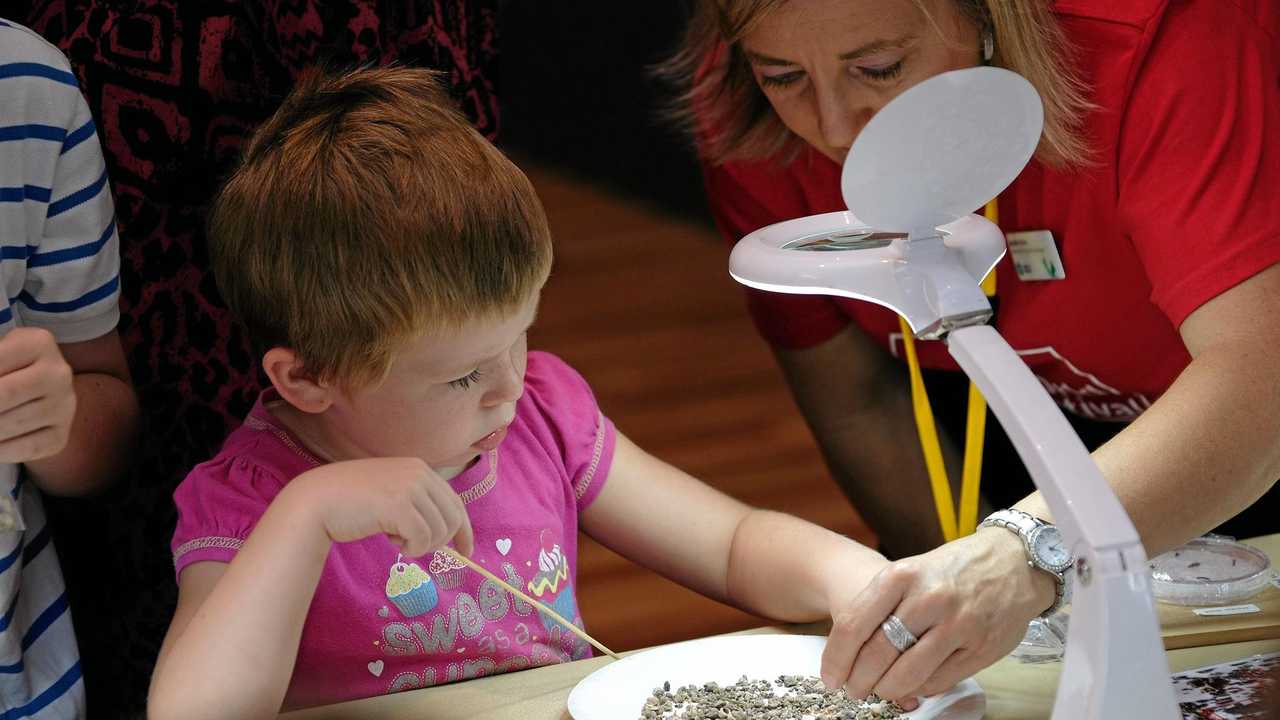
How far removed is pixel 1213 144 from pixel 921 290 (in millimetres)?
574

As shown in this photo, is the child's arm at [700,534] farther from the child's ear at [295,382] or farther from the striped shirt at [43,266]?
the striped shirt at [43,266]

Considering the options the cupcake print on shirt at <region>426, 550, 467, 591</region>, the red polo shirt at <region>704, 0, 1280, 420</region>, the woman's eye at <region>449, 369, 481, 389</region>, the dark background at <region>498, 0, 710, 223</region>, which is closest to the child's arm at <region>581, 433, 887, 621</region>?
the cupcake print on shirt at <region>426, 550, 467, 591</region>

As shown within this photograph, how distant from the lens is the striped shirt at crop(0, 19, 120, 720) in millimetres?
1230

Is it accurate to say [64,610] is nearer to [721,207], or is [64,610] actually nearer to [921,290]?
[921,290]

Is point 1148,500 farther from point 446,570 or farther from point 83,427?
point 83,427

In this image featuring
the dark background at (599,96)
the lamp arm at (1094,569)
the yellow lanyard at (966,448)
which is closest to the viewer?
the lamp arm at (1094,569)

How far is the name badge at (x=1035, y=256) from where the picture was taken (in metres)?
1.59

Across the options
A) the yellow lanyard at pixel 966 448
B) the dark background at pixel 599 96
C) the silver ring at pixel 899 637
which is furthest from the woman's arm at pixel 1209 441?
the dark background at pixel 599 96

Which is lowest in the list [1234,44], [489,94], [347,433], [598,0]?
[598,0]

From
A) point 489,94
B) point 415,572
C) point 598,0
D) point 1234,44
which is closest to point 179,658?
point 415,572

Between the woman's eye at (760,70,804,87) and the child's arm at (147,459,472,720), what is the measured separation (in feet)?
1.90

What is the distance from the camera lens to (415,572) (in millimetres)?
1297

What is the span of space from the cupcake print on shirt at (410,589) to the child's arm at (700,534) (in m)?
0.21

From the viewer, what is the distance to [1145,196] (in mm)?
1416
